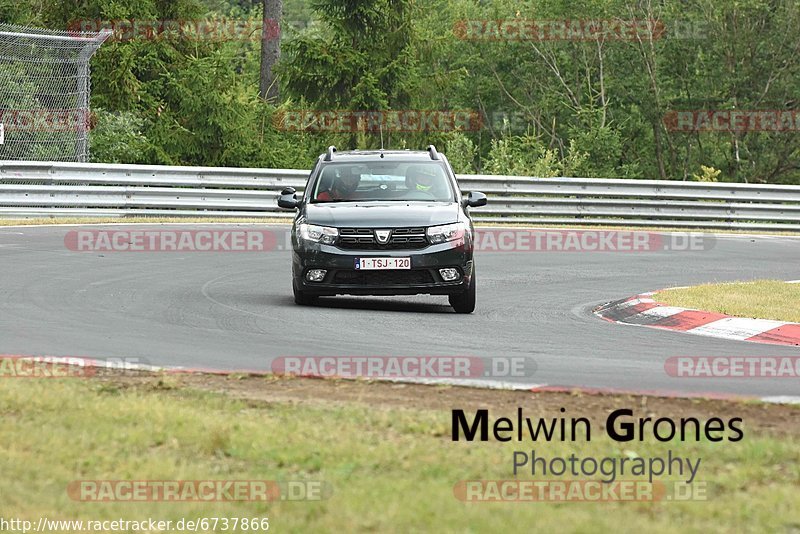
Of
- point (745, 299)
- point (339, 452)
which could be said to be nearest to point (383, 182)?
point (745, 299)

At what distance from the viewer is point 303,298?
548 inches

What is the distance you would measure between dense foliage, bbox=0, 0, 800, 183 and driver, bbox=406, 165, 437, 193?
1682 cm

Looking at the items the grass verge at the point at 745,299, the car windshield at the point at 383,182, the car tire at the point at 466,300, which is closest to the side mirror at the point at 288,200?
the car windshield at the point at 383,182

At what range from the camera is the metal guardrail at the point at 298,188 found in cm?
2495

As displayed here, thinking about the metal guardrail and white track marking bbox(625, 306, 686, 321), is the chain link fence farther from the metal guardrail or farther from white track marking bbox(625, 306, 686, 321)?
white track marking bbox(625, 306, 686, 321)

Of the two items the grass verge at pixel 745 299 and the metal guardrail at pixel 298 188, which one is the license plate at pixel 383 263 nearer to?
the grass verge at pixel 745 299

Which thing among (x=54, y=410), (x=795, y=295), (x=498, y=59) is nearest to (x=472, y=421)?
(x=54, y=410)

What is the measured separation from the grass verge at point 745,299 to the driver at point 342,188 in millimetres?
3585

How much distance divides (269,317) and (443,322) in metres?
1.67

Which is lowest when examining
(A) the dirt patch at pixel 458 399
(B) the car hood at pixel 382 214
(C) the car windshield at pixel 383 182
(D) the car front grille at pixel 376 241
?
(A) the dirt patch at pixel 458 399

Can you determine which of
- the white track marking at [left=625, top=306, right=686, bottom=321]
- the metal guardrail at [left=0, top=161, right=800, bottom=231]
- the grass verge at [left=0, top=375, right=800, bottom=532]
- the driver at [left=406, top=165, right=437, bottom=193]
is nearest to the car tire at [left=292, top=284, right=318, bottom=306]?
the driver at [left=406, top=165, right=437, bottom=193]

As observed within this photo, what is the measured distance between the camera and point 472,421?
302 inches

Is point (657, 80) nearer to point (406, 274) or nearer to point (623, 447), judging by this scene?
point (406, 274)

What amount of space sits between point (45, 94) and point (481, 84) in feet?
121
